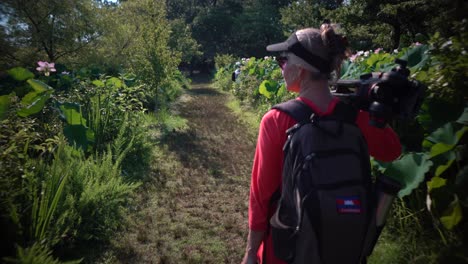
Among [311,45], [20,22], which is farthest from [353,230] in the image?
[20,22]

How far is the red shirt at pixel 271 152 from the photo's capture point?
138 centimetres

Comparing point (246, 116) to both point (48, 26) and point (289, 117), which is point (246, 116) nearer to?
point (48, 26)

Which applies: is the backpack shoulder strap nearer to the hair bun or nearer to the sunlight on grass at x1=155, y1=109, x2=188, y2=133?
the hair bun

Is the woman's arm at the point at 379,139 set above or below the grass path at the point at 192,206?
above

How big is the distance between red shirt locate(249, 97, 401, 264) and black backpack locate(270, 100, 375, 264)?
75mm

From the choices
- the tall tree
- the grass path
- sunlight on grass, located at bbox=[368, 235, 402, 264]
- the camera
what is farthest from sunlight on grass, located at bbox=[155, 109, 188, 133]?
the camera

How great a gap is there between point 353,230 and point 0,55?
32.2 ft

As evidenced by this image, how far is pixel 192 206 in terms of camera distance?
170 inches

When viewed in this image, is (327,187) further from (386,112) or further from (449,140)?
(449,140)

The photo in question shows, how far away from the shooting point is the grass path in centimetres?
325

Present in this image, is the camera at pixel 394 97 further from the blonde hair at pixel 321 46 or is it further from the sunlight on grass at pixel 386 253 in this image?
the sunlight on grass at pixel 386 253

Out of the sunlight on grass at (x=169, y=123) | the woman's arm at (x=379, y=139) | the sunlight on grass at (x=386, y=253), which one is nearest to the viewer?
the woman's arm at (x=379, y=139)

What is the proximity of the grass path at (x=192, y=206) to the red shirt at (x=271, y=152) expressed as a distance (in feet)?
6.07

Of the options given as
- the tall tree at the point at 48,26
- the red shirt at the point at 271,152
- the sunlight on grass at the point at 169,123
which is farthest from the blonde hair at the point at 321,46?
the tall tree at the point at 48,26
